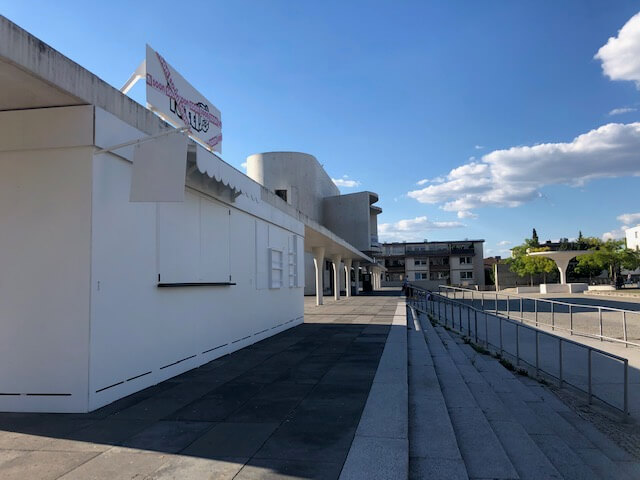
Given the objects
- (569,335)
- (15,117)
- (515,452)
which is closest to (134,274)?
(15,117)

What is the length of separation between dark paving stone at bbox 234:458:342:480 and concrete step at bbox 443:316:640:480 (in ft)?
8.52

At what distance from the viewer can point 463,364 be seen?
10828 mm

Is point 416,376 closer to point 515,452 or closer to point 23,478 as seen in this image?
point 515,452

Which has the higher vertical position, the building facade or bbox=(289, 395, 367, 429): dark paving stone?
the building facade

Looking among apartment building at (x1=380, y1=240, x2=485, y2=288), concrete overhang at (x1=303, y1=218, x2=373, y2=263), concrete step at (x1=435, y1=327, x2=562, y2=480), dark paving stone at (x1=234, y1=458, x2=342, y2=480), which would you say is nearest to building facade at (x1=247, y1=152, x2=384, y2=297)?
concrete overhang at (x1=303, y1=218, x2=373, y2=263)

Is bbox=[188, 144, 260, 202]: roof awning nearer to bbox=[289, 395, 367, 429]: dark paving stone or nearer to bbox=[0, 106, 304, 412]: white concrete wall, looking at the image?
bbox=[0, 106, 304, 412]: white concrete wall

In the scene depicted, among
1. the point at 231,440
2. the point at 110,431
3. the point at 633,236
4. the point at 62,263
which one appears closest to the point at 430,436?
the point at 231,440

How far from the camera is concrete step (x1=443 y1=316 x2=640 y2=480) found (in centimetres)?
516

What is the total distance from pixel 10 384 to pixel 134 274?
189cm

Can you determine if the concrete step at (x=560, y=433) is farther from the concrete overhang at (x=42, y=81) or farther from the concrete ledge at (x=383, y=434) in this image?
the concrete overhang at (x=42, y=81)

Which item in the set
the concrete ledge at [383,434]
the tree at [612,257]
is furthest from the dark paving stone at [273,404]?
the tree at [612,257]

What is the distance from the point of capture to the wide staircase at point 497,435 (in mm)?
4316

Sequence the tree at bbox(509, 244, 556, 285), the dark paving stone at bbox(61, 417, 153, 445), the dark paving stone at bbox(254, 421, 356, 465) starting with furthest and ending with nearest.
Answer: the tree at bbox(509, 244, 556, 285), the dark paving stone at bbox(61, 417, 153, 445), the dark paving stone at bbox(254, 421, 356, 465)

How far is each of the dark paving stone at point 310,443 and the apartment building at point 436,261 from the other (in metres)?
91.7
